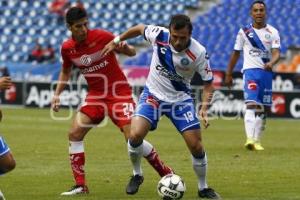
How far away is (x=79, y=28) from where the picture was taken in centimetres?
1031

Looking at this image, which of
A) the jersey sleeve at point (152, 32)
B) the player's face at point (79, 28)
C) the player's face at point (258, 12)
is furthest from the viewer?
the player's face at point (258, 12)

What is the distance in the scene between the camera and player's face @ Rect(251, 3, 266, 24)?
50.1 feet

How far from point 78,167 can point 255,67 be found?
6.08 meters

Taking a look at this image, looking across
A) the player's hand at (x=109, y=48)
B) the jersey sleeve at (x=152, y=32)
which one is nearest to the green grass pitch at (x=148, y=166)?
the player's hand at (x=109, y=48)

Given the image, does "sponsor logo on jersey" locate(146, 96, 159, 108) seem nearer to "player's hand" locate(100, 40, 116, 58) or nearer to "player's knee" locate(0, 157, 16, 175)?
"player's hand" locate(100, 40, 116, 58)

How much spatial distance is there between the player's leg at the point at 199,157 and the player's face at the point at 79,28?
1741mm

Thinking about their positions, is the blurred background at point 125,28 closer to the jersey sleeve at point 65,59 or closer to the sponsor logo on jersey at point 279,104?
the sponsor logo on jersey at point 279,104

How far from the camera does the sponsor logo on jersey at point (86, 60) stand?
35.1 ft

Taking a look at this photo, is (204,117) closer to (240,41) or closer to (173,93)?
(173,93)

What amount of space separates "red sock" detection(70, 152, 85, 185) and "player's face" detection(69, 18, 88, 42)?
1443 millimetres

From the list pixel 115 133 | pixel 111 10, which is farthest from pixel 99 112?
pixel 111 10

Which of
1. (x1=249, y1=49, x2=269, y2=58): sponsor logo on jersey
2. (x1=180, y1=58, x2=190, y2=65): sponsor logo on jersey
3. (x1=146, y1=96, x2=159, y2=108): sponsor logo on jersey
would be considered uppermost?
(x1=180, y1=58, x2=190, y2=65): sponsor logo on jersey

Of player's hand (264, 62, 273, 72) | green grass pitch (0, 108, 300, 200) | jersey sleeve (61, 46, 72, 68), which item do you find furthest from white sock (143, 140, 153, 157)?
player's hand (264, 62, 273, 72)

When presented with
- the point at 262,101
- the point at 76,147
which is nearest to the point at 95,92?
the point at 76,147
